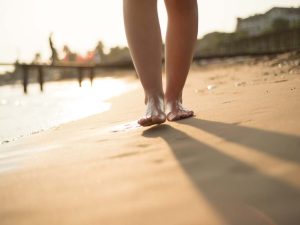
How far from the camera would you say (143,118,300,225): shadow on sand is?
1.96 ft

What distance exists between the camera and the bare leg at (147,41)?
163 cm

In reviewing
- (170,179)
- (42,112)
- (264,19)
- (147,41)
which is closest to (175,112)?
(147,41)

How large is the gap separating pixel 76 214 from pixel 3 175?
0.53 meters

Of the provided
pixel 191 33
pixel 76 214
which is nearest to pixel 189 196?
pixel 76 214

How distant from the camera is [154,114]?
154 cm

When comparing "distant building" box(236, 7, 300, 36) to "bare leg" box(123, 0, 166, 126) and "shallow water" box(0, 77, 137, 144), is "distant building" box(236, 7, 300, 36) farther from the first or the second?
"bare leg" box(123, 0, 166, 126)

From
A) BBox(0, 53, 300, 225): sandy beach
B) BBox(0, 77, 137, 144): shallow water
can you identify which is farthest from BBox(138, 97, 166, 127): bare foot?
BBox(0, 77, 137, 144): shallow water

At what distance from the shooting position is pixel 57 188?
0.88 m

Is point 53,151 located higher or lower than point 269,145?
lower

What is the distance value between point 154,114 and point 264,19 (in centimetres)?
5906

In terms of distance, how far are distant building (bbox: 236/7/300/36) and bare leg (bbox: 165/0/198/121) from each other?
54709 millimetres

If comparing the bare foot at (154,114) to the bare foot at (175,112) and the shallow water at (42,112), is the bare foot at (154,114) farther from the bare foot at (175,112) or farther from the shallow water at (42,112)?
the shallow water at (42,112)

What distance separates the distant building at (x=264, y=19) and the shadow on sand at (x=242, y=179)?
182ft

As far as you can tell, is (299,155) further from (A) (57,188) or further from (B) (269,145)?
(A) (57,188)
